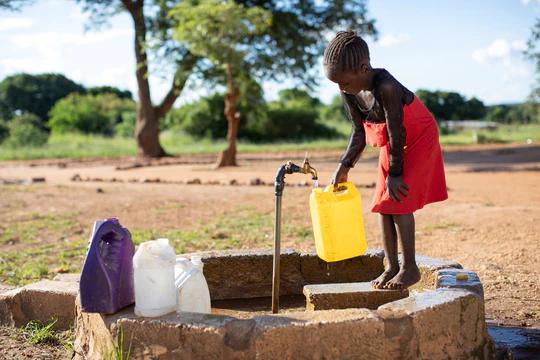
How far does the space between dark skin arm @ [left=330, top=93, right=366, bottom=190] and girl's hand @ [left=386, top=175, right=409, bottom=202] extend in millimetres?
343

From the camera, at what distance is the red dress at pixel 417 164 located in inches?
125

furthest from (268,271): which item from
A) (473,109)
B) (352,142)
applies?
(473,109)

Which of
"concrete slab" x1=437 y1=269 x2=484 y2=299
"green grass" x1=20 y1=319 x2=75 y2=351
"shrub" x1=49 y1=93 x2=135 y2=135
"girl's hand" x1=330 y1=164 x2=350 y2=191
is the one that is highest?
"shrub" x1=49 y1=93 x2=135 y2=135

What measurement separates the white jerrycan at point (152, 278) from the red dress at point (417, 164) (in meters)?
1.07

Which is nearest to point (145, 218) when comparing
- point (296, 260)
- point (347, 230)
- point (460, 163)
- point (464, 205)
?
point (464, 205)

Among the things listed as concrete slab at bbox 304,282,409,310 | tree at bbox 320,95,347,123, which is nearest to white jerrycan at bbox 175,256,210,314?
concrete slab at bbox 304,282,409,310

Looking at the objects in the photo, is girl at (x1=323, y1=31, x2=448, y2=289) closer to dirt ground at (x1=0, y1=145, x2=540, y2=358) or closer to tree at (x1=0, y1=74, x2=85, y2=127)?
dirt ground at (x1=0, y1=145, x2=540, y2=358)

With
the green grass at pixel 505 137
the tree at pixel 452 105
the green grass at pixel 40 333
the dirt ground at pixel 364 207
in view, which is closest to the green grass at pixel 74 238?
the dirt ground at pixel 364 207

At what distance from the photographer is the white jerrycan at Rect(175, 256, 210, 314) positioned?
118 inches

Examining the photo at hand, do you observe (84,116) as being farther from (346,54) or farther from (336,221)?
(346,54)

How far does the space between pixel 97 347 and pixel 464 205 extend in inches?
237

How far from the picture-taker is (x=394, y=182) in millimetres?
3139

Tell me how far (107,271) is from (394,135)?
1.40 meters

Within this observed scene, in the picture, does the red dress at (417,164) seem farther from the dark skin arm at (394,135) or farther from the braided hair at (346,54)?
the braided hair at (346,54)
